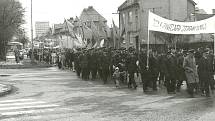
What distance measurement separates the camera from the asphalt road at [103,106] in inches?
409

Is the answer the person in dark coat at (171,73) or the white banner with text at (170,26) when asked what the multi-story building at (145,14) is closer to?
the white banner with text at (170,26)

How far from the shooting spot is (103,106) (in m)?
12.4

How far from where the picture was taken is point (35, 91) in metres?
17.4

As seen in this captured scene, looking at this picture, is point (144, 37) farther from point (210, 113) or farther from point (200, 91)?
point (210, 113)

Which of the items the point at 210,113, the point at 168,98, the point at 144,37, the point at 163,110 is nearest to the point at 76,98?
the point at 168,98

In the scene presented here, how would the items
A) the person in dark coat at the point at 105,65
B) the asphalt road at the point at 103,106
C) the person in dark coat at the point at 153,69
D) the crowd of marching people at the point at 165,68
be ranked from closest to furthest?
1. the asphalt road at the point at 103,106
2. the crowd of marching people at the point at 165,68
3. the person in dark coat at the point at 153,69
4. the person in dark coat at the point at 105,65

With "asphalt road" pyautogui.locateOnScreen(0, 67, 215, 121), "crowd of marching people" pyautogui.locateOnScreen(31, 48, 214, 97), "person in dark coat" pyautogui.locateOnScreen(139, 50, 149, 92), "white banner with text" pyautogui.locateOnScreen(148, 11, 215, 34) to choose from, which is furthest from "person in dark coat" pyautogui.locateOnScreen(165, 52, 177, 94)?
"white banner with text" pyautogui.locateOnScreen(148, 11, 215, 34)

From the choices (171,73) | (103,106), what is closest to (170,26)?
(171,73)

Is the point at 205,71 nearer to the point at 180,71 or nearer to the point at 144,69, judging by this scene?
the point at 180,71

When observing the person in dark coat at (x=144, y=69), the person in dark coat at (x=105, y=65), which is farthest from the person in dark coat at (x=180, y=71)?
the person in dark coat at (x=105, y=65)

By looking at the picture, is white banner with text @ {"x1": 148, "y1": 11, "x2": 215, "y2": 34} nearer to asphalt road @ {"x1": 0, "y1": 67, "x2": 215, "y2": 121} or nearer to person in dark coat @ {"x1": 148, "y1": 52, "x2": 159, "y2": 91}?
person in dark coat @ {"x1": 148, "y1": 52, "x2": 159, "y2": 91}

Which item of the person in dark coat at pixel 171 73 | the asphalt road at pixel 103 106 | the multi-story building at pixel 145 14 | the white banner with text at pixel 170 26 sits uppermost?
the multi-story building at pixel 145 14

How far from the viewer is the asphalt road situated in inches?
409

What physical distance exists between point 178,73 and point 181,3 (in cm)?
4021
